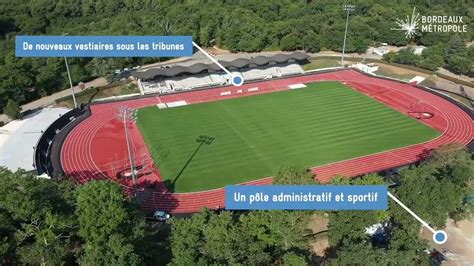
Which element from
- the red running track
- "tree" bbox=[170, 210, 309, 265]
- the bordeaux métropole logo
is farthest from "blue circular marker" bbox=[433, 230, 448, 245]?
the bordeaux métropole logo

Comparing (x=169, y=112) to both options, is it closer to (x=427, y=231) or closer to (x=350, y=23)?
(x=427, y=231)

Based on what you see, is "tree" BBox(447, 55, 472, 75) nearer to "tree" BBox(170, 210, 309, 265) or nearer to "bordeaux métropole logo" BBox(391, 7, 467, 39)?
"bordeaux métropole logo" BBox(391, 7, 467, 39)

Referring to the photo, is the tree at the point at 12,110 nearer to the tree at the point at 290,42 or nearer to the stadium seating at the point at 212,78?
the stadium seating at the point at 212,78

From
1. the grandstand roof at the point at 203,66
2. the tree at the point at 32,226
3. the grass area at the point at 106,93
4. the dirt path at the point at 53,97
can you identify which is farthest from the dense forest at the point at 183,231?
the grandstand roof at the point at 203,66

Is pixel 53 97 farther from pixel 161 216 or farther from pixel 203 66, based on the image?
pixel 161 216

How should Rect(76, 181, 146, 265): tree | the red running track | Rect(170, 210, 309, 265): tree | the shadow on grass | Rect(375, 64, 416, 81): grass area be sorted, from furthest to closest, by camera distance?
Rect(375, 64, 416, 81): grass area → the shadow on grass → the red running track → Rect(170, 210, 309, 265): tree → Rect(76, 181, 146, 265): tree

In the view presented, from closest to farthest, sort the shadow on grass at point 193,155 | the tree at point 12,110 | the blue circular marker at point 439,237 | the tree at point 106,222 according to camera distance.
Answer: the tree at point 106,222, the blue circular marker at point 439,237, the shadow on grass at point 193,155, the tree at point 12,110

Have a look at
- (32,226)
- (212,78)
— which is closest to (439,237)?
(32,226)
